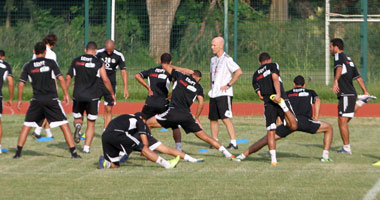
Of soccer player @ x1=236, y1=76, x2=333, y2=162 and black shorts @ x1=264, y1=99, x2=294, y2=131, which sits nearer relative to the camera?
black shorts @ x1=264, y1=99, x2=294, y2=131

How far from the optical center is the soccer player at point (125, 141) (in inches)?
486

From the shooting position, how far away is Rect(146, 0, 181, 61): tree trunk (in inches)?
904

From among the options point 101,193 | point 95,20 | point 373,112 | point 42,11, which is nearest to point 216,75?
point 101,193

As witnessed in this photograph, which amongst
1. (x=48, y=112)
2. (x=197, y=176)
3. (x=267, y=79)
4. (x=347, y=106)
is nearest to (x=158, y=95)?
(x=48, y=112)

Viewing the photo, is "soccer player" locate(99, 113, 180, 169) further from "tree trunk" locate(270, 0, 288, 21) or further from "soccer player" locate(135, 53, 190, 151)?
"tree trunk" locate(270, 0, 288, 21)

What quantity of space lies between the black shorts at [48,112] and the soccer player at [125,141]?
1.45 meters

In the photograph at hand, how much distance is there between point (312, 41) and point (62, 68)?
749 centimetres

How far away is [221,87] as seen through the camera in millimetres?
15109

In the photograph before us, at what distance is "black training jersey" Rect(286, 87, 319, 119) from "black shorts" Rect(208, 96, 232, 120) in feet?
6.84

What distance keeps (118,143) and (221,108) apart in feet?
11.6

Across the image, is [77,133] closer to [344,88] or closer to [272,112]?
[272,112]

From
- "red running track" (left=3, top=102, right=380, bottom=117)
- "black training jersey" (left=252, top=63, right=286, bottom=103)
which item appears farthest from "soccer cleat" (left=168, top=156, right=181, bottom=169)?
"red running track" (left=3, top=102, right=380, bottom=117)

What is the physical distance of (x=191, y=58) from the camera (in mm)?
23484

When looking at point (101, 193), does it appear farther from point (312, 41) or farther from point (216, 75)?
point (312, 41)
